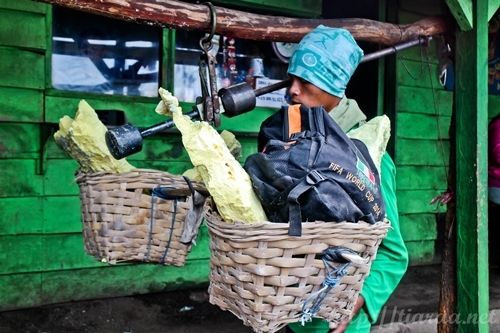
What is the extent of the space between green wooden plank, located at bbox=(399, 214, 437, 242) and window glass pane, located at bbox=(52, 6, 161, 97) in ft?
8.60

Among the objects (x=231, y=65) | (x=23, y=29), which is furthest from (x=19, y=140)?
(x=231, y=65)

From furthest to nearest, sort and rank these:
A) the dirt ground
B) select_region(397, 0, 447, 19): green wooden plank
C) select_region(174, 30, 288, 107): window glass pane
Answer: select_region(397, 0, 447, 19): green wooden plank → select_region(174, 30, 288, 107): window glass pane → the dirt ground

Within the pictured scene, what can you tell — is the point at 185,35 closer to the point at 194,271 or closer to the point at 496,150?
the point at 194,271

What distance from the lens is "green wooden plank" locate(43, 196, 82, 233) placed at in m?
3.55

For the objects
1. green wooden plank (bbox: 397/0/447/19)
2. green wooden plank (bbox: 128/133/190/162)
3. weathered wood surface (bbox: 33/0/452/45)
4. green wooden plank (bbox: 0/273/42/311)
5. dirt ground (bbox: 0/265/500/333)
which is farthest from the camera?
green wooden plank (bbox: 397/0/447/19)

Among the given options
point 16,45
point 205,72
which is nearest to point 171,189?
point 205,72

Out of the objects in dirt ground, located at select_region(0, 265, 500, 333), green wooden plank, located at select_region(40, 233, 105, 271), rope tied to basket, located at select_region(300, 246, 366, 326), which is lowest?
dirt ground, located at select_region(0, 265, 500, 333)

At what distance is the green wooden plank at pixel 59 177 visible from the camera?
3.54 meters

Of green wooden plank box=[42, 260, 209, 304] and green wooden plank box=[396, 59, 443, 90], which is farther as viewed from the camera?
green wooden plank box=[396, 59, 443, 90]

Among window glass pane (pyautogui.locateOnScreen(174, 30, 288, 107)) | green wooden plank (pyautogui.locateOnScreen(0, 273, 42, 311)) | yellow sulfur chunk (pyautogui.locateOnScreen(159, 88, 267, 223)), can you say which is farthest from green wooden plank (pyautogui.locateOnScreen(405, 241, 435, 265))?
yellow sulfur chunk (pyautogui.locateOnScreen(159, 88, 267, 223))

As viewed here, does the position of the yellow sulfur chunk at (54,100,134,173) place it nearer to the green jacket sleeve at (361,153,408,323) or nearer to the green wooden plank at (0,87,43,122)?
the green jacket sleeve at (361,153,408,323)

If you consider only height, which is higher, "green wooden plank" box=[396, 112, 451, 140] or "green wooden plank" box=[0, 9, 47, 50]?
"green wooden plank" box=[0, 9, 47, 50]

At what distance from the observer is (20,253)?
348 cm

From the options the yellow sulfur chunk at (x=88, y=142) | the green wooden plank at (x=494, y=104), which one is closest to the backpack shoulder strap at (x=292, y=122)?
the yellow sulfur chunk at (x=88, y=142)
